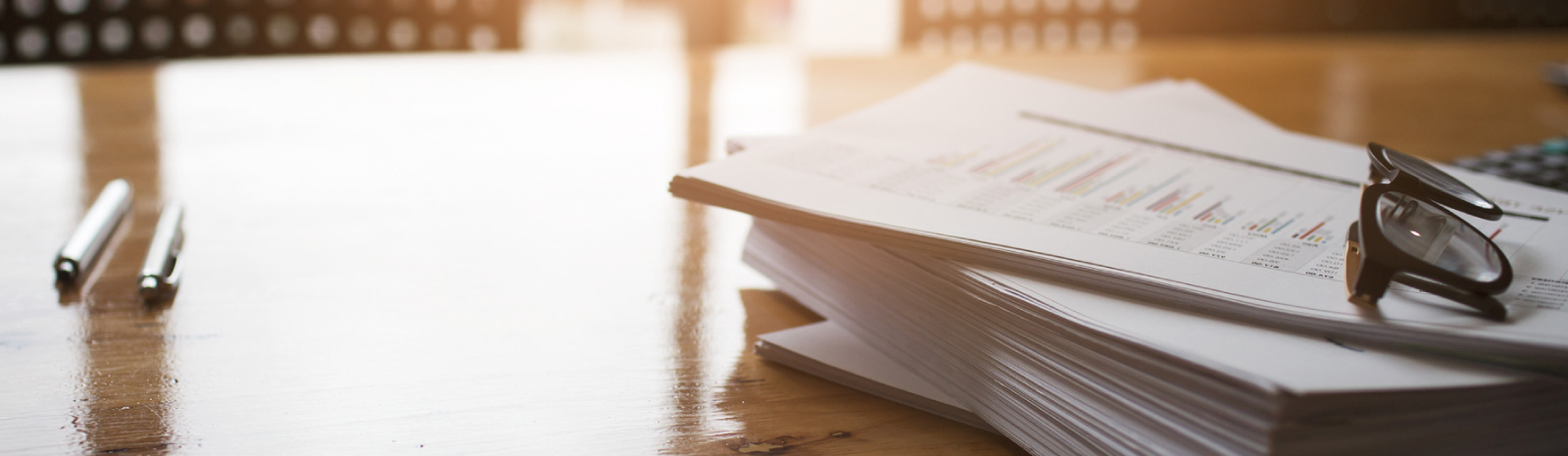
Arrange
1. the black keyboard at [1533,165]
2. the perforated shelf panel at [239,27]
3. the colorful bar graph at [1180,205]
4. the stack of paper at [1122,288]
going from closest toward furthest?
the stack of paper at [1122,288]
the colorful bar graph at [1180,205]
the black keyboard at [1533,165]
the perforated shelf panel at [239,27]

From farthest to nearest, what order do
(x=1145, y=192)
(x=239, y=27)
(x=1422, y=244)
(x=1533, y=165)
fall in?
(x=239, y=27)
(x=1533, y=165)
(x=1145, y=192)
(x=1422, y=244)

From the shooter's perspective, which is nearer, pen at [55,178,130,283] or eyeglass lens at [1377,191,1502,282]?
eyeglass lens at [1377,191,1502,282]

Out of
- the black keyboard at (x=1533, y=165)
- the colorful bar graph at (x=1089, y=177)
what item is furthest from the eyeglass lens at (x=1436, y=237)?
the black keyboard at (x=1533, y=165)

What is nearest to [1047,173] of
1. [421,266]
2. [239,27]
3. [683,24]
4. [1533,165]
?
[421,266]

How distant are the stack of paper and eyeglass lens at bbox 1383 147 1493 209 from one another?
0.02 m

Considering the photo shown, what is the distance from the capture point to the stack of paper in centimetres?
26

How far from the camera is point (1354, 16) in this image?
2.45m

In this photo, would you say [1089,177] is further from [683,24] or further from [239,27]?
[683,24]

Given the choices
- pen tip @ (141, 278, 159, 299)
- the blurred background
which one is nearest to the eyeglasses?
pen tip @ (141, 278, 159, 299)

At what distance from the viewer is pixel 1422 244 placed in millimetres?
315

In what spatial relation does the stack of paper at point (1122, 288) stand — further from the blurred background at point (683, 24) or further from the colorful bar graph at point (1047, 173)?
the blurred background at point (683, 24)

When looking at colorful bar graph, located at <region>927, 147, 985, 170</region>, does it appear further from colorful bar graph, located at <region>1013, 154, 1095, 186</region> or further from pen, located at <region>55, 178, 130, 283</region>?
pen, located at <region>55, 178, 130, 283</region>

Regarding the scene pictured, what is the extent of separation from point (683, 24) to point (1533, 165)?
175 cm

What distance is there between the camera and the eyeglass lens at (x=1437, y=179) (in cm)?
35
